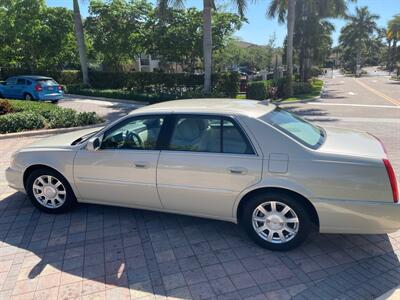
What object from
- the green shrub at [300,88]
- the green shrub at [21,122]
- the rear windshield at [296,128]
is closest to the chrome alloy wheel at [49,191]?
the rear windshield at [296,128]

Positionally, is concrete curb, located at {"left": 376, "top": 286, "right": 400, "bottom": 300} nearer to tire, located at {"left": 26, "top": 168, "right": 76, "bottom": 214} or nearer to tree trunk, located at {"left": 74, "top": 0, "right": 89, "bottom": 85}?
tire, located at {"left": 26, "top": 168, "right": 76, "bottom": 214}

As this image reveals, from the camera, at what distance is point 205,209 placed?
3879mm

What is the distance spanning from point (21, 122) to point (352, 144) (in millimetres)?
9256

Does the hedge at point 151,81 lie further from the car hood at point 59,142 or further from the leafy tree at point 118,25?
the car hood at point 59,142

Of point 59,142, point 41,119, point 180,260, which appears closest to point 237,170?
point 180,260

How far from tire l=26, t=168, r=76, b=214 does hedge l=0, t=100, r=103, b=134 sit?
19.8 ft

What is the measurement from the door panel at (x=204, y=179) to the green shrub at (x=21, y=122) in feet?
25.0

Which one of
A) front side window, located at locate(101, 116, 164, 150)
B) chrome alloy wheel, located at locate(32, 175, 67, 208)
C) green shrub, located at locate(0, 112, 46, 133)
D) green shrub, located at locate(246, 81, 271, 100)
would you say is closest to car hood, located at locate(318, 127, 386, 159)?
→ front side window, located at locate(101, 116, 164, 150)

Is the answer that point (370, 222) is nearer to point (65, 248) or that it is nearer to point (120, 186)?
point (120, 186)

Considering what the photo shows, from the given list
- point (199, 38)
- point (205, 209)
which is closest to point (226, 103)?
point (205, 209)

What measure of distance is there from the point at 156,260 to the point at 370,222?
2.23 metres

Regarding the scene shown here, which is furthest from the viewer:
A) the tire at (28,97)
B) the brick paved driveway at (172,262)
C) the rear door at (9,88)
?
the rear door at (9,88)

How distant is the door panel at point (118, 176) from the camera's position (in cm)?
398

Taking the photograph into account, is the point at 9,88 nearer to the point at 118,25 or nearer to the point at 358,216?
the point at 118,25
